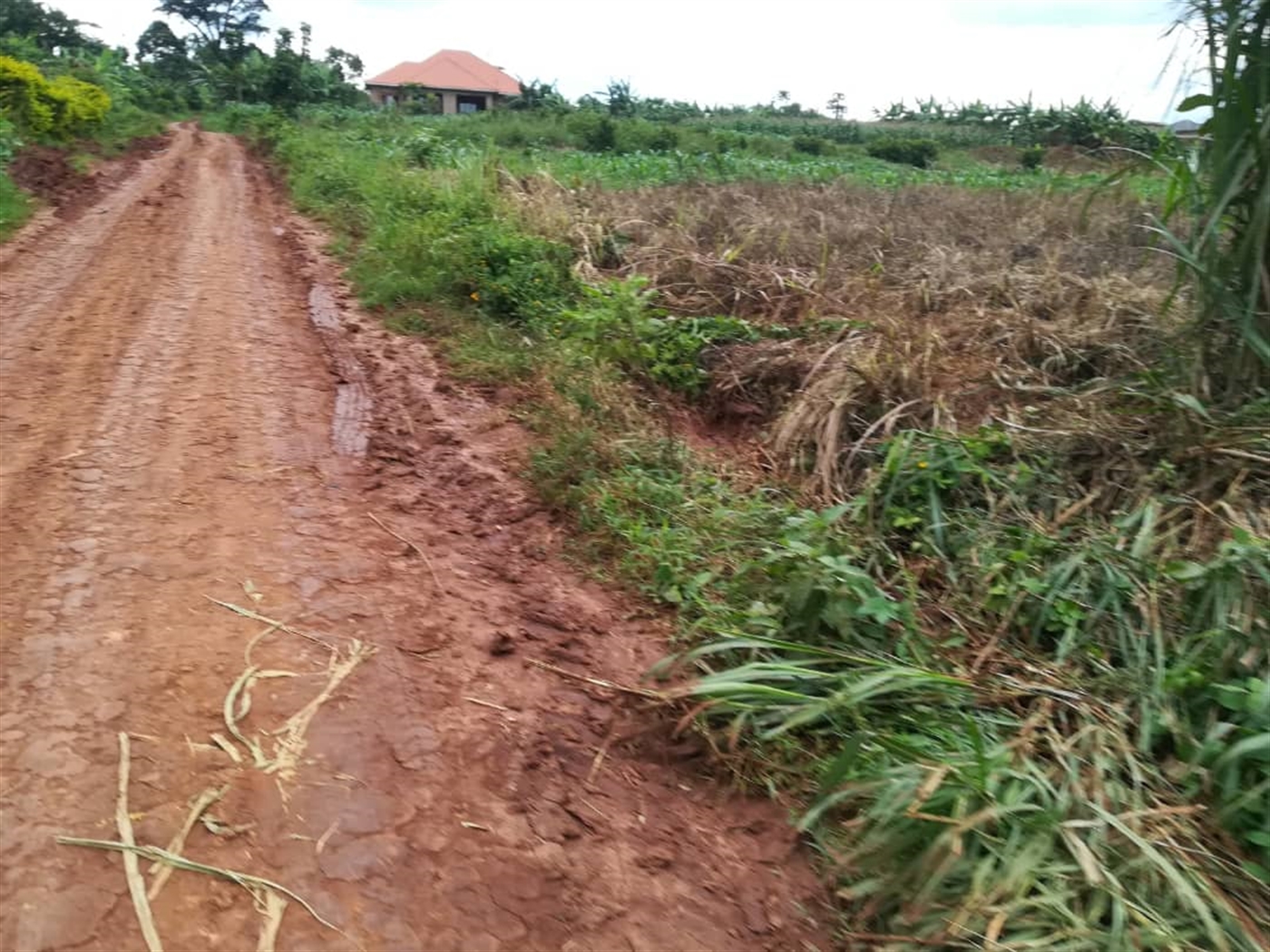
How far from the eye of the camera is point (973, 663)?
11.3 ft

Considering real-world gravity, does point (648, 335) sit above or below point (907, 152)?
below

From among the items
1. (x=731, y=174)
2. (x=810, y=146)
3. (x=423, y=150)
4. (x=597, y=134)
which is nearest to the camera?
(x=423, y=150)

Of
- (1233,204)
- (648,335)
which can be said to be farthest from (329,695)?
(1233,204)

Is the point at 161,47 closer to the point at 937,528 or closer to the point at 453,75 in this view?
the point at 453,75

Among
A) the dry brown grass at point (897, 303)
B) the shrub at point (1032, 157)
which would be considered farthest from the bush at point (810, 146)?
the dry brown grass at point (897, 303)

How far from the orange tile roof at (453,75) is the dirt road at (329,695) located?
43.9 metres

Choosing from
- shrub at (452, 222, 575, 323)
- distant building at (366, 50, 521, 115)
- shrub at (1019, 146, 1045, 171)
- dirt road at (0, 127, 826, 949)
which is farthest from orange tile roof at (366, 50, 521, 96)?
dirt road at (0, 127, 826, 949)

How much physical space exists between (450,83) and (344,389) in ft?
145

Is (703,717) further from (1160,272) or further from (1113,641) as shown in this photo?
(1160,272)

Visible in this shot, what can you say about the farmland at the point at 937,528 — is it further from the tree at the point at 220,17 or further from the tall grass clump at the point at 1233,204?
the tree at the point at 220,17

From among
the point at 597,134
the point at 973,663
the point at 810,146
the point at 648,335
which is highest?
the point at 810,146

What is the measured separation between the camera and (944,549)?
4.07m

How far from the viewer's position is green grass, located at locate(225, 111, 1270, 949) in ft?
8.14

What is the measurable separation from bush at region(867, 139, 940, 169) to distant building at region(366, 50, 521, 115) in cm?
2364
